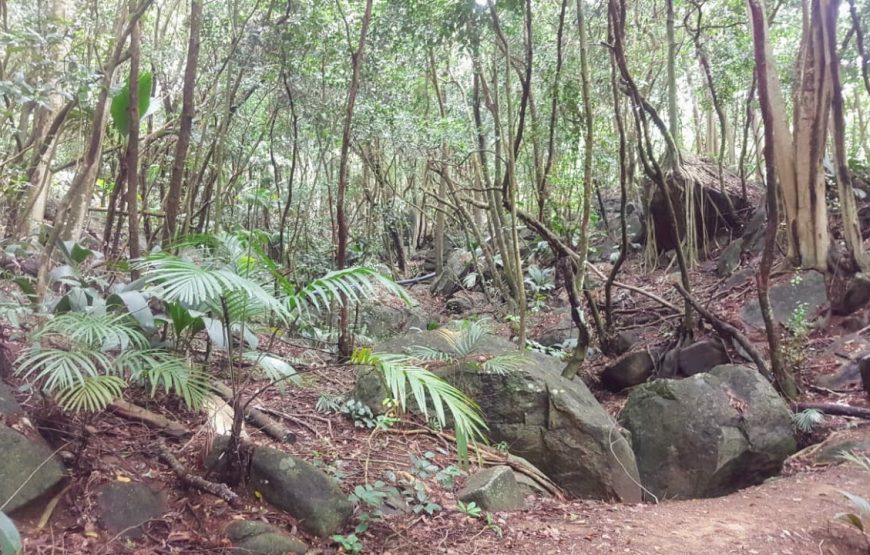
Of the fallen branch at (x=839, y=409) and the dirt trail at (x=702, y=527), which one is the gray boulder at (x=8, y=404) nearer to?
the dirt trail at (x=702, y=527)

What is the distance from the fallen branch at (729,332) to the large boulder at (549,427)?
2.79m

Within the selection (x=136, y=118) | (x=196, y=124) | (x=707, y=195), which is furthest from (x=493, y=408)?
(x=707, y=195)

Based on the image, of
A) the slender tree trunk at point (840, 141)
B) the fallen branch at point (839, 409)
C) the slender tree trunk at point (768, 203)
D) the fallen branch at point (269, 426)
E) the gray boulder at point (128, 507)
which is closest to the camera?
the gray boulder at point (128, 507)

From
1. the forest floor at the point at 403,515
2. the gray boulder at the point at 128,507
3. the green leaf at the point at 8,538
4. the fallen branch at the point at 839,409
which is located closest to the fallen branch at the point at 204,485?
the forest floor at the point at 403,515

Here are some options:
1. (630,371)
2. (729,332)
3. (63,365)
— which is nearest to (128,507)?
(63,365)

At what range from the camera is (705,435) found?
5.48 m

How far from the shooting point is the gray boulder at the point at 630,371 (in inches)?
325

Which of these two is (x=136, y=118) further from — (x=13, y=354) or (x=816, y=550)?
(x=816, y=550)

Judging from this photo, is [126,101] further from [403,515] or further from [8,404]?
[403,515]

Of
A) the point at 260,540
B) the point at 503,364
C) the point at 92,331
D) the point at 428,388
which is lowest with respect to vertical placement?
the point at 260,540

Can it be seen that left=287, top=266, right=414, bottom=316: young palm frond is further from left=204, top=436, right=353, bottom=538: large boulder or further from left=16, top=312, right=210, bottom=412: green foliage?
left=204, top=436, right=353, bottom=538: large boulder

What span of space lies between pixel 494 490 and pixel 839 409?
4.24 metres

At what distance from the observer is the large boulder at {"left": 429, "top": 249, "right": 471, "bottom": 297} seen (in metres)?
14.4

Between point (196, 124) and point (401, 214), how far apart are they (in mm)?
8809
